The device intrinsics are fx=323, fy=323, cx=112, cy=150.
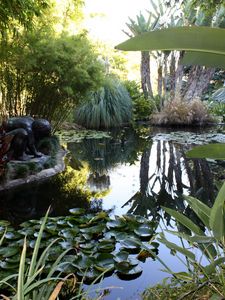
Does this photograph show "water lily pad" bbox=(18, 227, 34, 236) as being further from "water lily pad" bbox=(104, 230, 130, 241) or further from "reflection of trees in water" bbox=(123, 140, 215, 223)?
"reflection of trees in water" bbox=(123, 140, 215, 223)

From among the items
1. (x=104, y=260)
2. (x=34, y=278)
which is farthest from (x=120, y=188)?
(x=34, y=278)

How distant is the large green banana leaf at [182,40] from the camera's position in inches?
22.7

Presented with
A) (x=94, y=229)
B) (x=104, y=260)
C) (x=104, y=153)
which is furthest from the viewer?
(x=104, y=153)

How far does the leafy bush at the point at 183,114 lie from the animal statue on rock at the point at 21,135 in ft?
21.9

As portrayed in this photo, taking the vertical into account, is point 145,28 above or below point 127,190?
above

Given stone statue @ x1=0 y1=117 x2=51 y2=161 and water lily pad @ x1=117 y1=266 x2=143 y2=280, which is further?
stone statue @ x1=0 y1=117 x2=51 y2=161

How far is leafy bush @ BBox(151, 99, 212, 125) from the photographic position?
33.4 ft

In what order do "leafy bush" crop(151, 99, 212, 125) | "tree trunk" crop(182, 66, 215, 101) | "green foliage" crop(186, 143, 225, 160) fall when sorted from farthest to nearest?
"tree trunk" crop(182, 66, 215, 101), "leafy bush" crop(151, 99, 212, 125), "green foliage" crop(186, 143, 225, 160)

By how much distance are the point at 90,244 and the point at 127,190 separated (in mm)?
1571

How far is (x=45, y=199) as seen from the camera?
314 cm

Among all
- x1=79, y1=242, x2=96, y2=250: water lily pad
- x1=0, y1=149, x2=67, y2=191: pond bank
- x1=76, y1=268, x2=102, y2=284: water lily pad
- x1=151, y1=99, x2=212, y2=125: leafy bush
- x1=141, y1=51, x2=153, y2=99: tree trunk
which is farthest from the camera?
x1=141, y1=51, x2=153, y2=99: tree trunk

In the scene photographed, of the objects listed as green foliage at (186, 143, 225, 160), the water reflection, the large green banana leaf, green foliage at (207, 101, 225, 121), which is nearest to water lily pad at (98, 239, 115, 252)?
the water reflection

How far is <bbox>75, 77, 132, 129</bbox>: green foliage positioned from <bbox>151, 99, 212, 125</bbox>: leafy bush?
1.32m

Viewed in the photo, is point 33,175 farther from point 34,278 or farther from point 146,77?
→ point 146,77
